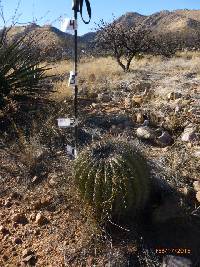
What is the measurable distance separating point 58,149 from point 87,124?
2.88 ft

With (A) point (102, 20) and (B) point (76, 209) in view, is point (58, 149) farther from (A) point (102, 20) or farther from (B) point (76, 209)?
(A) point (102, 20)

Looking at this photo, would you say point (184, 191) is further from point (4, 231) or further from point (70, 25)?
point (70, 25)

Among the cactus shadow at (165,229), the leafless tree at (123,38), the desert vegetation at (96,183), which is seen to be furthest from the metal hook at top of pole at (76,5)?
the leafless tree at (123,38)

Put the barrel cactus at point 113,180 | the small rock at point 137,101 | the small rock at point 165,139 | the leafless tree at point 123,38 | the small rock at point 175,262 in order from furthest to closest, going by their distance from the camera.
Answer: the leafless tree at point 123,38 < the small rock at point 137,101 < the small rock at point 165,139 < the barrel cactus at point 113,180 < the small rock at point 175,262

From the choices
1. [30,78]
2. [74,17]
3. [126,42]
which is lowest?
[126,42]

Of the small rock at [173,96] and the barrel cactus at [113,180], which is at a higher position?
the barrel cactus at [113,180]

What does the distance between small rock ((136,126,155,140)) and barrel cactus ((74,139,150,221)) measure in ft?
5.84

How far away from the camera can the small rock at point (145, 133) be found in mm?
6109

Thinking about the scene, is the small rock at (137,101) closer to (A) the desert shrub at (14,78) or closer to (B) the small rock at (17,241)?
(A) the desert shrub at (14,78)

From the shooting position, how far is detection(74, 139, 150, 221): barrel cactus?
4.07 meters

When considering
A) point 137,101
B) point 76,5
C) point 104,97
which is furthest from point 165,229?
point 104,97

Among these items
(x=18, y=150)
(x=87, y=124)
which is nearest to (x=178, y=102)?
(x=87, y=124)

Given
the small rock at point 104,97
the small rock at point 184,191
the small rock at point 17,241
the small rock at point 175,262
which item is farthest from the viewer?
the small rock at point 104,97

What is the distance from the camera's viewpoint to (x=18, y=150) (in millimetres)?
5879
